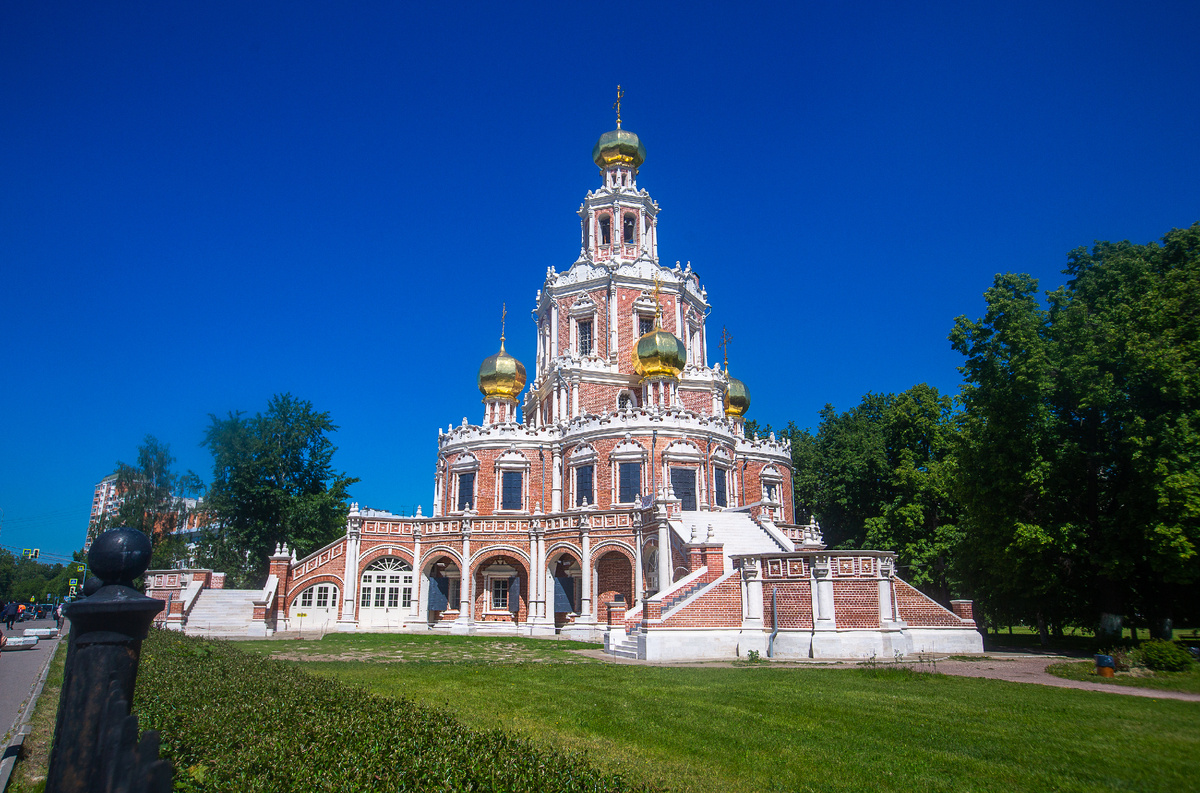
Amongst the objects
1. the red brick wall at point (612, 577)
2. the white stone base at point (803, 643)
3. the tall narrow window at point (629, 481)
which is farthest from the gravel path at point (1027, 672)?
the tall narrow window at point (629, 481)

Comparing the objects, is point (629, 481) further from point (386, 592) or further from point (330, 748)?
point (330, 748)

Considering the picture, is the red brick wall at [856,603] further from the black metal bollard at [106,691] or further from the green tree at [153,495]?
the green tree at [153,495]

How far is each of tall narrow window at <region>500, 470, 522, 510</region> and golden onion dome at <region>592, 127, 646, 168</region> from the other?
24265 mm

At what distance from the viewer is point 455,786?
559 cm

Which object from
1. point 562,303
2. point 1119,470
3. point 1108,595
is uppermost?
point 562,303

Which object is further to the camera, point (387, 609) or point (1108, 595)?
point (387, 609)

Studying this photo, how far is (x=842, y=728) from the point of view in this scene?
9.42m

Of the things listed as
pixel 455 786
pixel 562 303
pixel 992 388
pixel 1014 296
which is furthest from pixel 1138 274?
pixel 562 303

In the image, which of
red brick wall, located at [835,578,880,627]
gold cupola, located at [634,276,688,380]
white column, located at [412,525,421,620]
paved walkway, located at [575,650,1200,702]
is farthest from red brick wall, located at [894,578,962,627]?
white column, located at [412,525,421,620]

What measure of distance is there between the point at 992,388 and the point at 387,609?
92.0 feet

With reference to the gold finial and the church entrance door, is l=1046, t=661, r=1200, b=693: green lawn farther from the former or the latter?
the gold finial

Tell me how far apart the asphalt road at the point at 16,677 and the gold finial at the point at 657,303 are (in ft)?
104

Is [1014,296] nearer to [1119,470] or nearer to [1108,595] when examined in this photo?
[1119,470]

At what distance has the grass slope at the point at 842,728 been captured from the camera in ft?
23.8
